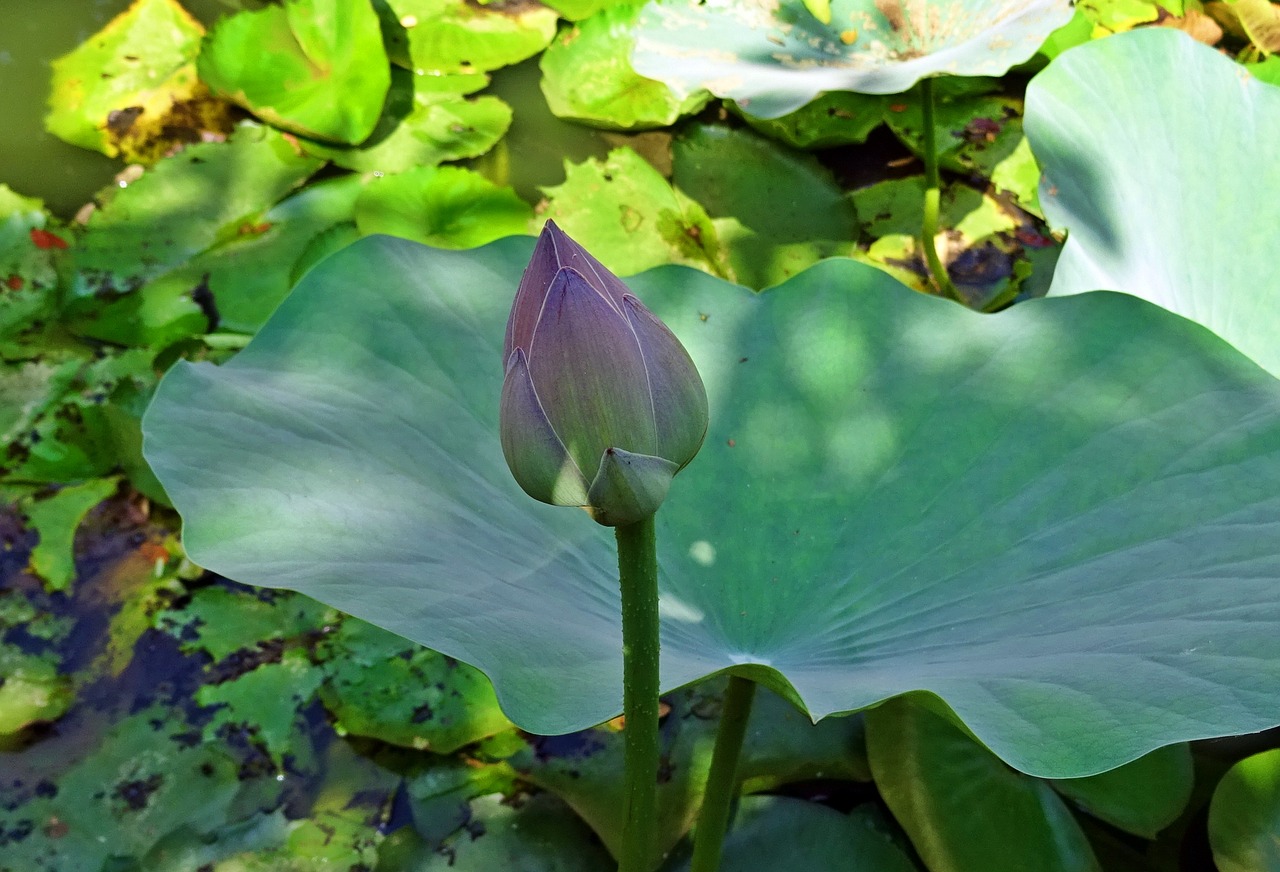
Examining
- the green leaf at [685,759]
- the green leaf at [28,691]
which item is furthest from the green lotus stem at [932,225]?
the green leaf at [28,691]

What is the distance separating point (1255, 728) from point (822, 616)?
39 cm

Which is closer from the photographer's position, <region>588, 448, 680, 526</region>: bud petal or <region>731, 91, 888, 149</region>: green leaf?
<region>588, 448, 680, 526</region>: bud petal

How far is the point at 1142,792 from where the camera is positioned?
1.12 metres

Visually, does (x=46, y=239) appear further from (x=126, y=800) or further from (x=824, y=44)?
(x=824, y=44)

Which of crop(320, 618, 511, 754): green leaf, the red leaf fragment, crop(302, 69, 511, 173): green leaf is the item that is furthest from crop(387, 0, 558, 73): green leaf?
crop(320, 618, 511, 754): green leaf

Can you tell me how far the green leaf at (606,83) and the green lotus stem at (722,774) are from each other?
1417mm

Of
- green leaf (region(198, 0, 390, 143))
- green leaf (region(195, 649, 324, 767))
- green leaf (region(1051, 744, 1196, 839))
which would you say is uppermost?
green leaf (region(198, 0, 390, 143))

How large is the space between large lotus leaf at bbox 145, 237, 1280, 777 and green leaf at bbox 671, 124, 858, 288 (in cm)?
71

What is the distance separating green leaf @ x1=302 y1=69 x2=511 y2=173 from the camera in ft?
6.35

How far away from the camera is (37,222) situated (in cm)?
177

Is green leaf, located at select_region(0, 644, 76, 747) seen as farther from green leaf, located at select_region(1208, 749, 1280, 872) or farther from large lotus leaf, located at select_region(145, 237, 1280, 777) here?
green leaf, located at select_region(1208, 749, 1280, 872)

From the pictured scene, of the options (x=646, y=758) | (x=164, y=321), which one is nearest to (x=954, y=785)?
(x=646, y=758)

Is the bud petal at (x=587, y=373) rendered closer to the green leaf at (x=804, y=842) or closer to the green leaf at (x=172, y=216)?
the green leaf at (x=804, y=842)

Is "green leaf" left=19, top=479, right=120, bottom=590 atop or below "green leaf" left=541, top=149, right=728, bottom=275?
below
